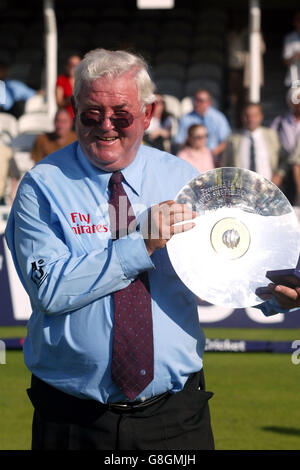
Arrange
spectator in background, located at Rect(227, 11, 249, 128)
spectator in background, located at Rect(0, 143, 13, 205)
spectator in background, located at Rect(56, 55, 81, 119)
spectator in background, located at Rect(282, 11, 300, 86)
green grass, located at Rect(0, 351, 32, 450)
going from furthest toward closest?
spectator in background, located at Rect(227, 11, 249, 128)
spectator in background, located at Rect(282, 11, 300, 86)
spectator in background, located at Rect(56, 55, 81, 119)
spectator in background, located at Rect(0, 143, 13, 205)
green grass, located at Rect(0, 351, 32, 450)

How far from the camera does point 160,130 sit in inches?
448

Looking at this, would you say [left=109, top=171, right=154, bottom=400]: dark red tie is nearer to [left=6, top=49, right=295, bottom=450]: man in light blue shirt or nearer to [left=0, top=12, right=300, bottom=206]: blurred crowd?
[left=6, top=49, right=295, bottom=450]: man in light blue shirt

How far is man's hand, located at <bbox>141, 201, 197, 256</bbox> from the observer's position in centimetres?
259

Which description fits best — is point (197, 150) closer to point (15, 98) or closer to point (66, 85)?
point (66, 85)

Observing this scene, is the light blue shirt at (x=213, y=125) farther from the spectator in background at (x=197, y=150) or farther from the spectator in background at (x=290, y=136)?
the spectator in background at (x=197, y=150)

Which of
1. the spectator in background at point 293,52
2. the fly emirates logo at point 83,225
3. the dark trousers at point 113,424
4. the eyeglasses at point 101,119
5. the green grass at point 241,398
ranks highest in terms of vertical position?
the spectator in background at point 293,52

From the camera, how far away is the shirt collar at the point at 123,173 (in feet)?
9.27

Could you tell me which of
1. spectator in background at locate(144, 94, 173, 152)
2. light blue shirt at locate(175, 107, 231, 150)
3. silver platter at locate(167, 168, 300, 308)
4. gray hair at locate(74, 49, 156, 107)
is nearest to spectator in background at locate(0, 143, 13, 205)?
spectator in background at locate(144, 94, 173, 152)

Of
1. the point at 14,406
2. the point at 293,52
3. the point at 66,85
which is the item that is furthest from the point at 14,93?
the point at 14,406

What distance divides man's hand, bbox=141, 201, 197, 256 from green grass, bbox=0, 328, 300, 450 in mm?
2955

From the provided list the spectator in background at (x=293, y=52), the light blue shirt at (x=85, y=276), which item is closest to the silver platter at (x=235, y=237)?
the light blue shirt at (x=85, y=276)

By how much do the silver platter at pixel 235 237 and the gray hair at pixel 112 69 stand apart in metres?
0.33

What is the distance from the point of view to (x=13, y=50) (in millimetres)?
18234
